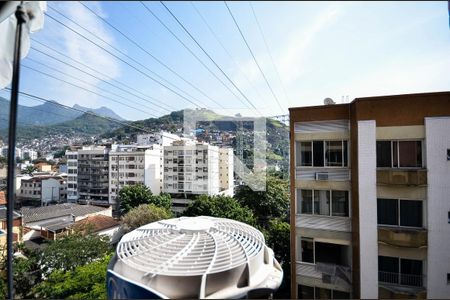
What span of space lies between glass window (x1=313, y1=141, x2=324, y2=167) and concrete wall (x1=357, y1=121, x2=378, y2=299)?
60cm

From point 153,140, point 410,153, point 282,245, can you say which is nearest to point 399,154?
point 410,153

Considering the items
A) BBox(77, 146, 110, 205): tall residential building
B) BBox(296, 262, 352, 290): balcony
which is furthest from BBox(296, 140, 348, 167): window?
BBox(77, 146, 110, 205): tall residential building

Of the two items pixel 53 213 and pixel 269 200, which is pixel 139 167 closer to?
pixel 53 213

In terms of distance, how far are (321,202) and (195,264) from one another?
111 inches

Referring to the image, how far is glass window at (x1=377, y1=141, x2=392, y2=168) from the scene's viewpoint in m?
3.56

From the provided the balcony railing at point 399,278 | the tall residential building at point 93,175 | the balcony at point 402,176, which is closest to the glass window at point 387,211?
the balcony at point 402,176

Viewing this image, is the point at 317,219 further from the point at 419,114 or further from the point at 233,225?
the point at 419,114

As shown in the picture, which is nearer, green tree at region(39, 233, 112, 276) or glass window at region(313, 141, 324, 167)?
glass window at region(313, 141, 324, 167)

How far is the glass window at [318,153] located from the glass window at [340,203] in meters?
0.51

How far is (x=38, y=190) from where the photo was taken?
2295cm

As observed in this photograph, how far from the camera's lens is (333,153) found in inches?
157

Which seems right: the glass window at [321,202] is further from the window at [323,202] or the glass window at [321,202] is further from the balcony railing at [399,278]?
the balcony railing at [399,278]

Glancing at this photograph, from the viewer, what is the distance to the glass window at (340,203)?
12.7ft

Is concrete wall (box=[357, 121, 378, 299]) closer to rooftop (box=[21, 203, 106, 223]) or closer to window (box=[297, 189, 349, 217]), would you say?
window (box=[297, 189, 349, 217])
